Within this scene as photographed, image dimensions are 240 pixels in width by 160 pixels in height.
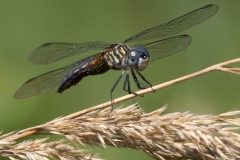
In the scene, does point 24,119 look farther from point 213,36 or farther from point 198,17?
point 213,36

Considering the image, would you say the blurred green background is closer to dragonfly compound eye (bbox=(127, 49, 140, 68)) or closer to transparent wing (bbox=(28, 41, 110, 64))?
transparent wing (bbox=(28, 41, 110, 64))

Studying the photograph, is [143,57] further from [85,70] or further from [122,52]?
[85,70]

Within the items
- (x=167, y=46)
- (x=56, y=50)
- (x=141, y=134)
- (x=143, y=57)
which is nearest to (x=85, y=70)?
(x=56, y=50)

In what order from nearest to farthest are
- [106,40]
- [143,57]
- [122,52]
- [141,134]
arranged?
[141,134]
[143,57]
[122,52]
[106,40]

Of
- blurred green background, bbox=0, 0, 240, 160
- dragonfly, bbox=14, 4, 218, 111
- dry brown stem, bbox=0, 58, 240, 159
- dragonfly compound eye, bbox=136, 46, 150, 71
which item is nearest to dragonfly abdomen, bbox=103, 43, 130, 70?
dragonfly, bbox=14, 4, 218, 111

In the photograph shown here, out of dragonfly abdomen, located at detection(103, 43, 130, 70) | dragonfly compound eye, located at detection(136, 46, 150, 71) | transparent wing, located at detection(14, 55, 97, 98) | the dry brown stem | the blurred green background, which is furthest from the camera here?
the blurred green background

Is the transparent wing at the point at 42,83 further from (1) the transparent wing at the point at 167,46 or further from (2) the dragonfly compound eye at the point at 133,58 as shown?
(1) the transparent wing at the point at 167,46
